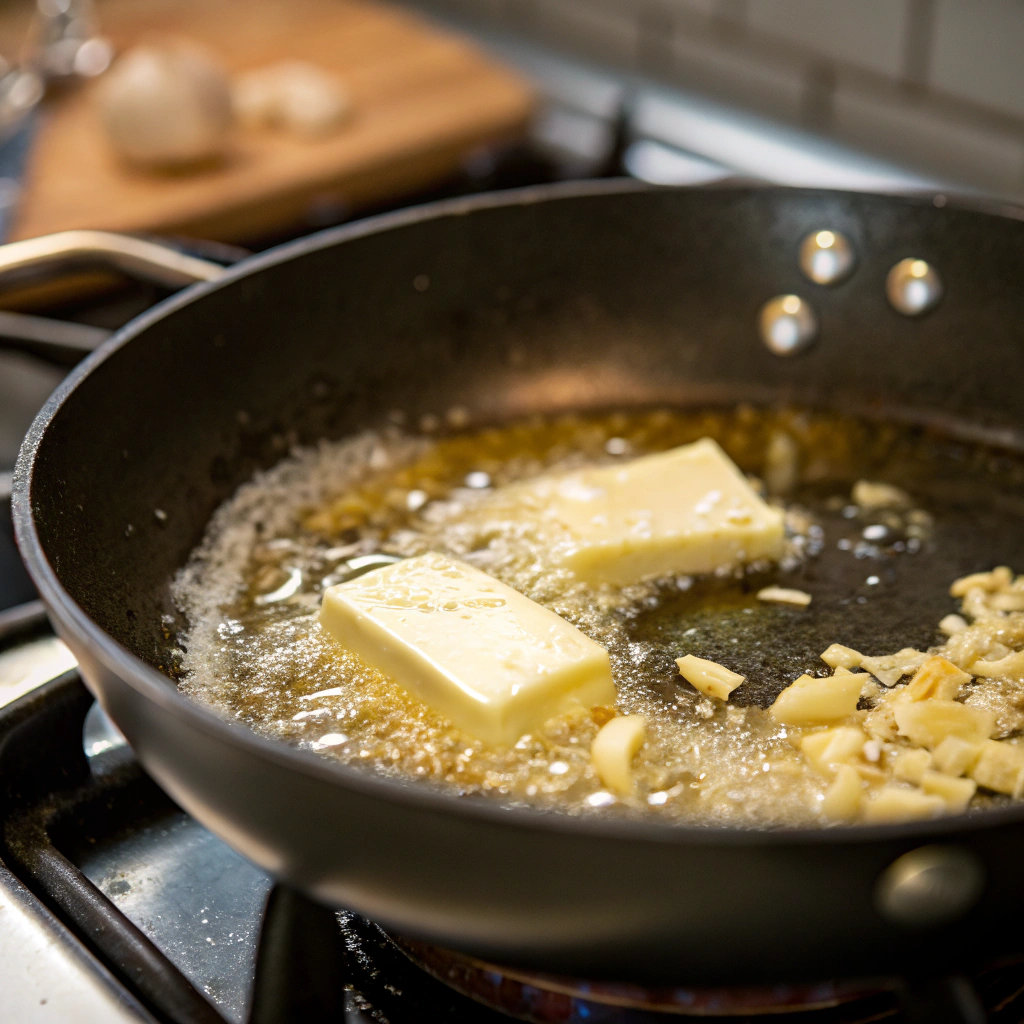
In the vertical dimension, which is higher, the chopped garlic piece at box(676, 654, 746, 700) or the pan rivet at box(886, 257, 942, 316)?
the pan rivet at box(886, 257, 942, 316)

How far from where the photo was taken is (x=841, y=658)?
0.73 metres

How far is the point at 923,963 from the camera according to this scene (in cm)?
43

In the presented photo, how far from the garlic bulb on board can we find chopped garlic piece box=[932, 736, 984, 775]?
1215 millimetres

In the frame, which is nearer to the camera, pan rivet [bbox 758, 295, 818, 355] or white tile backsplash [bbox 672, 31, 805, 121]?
pan rivet [bbox 758, 295, 818, 355]

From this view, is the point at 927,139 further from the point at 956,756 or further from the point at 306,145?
the point at 956,756

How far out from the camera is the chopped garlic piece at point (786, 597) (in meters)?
0.79

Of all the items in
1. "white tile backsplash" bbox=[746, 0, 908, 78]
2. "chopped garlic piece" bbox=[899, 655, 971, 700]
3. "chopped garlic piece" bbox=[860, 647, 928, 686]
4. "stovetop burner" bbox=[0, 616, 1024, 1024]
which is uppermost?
"white tile backsplash" bbox=[746, 0, 908, 78]

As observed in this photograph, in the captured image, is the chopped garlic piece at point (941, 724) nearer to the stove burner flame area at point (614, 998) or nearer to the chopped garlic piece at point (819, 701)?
the chopped garlic piece at point (819, 701)

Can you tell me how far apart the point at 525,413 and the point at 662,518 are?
0.25 m

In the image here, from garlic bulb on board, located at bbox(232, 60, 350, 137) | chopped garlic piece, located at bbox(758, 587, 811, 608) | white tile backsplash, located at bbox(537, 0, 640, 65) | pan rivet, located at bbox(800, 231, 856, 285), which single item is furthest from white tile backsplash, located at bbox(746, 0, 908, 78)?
chopped garlic piece, located at bbox(758, 587, 811, 608)

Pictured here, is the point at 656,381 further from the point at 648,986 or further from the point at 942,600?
the point at 648,986

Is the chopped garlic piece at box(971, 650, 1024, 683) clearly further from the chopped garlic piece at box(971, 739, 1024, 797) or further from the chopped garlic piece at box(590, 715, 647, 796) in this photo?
the chopped garlic piece at box(590, 715, 647, 796)

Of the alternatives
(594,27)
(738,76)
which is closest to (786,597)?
(738,76)

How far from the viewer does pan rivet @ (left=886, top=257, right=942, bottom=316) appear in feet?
3.26
